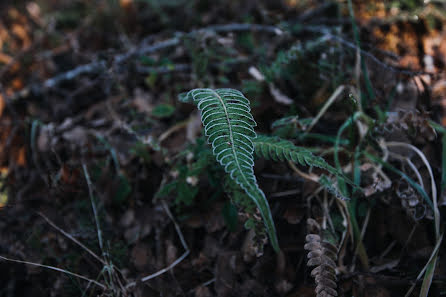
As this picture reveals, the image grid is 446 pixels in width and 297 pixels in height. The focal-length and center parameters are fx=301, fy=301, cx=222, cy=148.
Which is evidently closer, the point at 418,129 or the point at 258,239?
the point at 258,239

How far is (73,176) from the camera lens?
72.0 inches

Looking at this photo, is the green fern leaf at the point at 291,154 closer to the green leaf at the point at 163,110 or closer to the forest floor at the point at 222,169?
the forest floor at the point at 222,169

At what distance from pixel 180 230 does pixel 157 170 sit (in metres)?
0.44

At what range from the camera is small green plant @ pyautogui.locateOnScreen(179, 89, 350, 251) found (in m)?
0.96

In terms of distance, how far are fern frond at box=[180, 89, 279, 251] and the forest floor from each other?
9.4 inches

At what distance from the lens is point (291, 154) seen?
3.74 ft

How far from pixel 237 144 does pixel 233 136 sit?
34mm

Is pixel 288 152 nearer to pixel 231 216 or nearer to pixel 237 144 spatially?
pixel 237 144

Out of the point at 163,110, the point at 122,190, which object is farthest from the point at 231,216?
the point at 163,110

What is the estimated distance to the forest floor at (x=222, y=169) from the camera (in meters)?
1.41

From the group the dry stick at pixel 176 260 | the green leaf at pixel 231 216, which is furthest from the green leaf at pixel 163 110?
the green leaf at pixel 231 216

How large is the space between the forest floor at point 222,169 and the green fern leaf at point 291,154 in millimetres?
23

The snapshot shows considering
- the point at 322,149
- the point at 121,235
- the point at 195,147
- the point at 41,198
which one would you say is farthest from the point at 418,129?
the point at 41,198

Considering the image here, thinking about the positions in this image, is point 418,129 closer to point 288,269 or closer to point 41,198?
point 288,269
